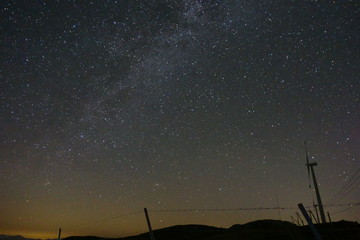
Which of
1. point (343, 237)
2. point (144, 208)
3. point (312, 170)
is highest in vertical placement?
point (312, 170)

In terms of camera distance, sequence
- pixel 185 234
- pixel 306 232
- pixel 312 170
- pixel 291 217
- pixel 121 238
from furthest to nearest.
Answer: pixel 291 217, pixel 312 170, pixel 121 238, pixel 185 234, pixel 306 232

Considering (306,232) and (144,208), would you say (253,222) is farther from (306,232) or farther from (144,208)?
(144,208)

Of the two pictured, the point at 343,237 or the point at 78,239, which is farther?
the point at 78,239

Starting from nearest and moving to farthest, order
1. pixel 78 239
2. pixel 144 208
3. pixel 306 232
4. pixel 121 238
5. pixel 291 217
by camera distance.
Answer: pixel 144 208, pixel 306 232, pixel 121 238, pixel 78 239, pixel 291 217

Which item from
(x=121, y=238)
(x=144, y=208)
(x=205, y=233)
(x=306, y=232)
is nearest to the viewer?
(x=144, y=208)

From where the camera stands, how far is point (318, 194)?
45062mm

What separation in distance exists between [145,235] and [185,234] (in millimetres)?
4879

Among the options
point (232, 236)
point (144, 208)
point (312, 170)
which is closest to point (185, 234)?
point (232, 236)

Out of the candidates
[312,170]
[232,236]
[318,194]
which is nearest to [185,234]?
[232,236]

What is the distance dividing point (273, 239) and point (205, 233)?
517 inches

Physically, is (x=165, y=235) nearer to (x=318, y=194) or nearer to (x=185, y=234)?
(x=185, y=234)

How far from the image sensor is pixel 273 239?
61.7 ft

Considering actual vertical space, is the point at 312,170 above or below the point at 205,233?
above

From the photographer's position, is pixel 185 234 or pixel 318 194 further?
pixel 318 194
